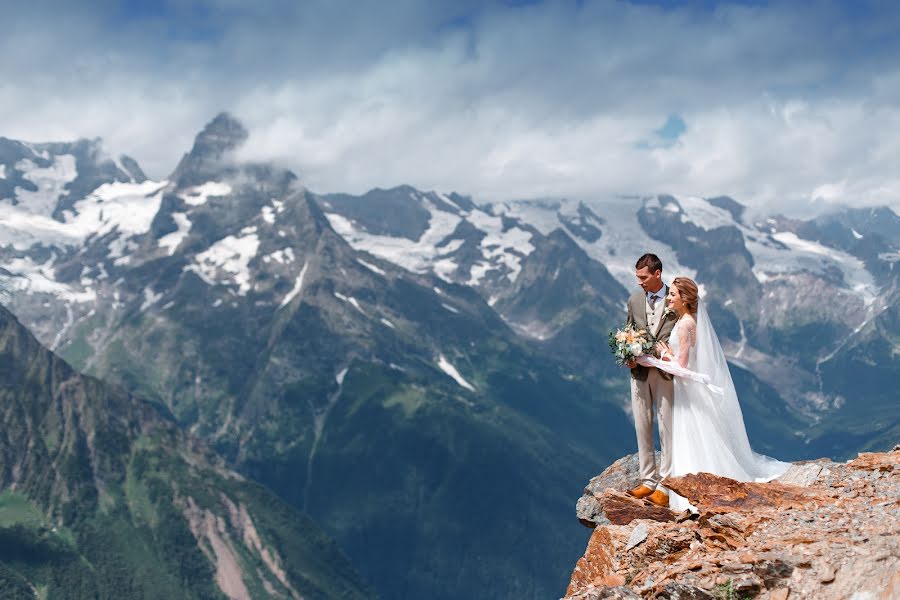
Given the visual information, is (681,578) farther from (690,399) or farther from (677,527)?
(690,399)

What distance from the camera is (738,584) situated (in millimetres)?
23188

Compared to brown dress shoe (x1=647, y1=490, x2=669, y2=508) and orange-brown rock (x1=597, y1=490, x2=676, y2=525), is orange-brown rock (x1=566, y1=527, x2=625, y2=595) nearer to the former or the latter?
orange-brown rock (x1=597, y1=490, x2=676, y2=525)

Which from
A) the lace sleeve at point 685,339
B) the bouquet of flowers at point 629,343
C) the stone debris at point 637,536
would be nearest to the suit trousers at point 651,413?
the lace sleeve at point 685,339

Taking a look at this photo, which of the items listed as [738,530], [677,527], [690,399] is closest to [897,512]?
[738,530]

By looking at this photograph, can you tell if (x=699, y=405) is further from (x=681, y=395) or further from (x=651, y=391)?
(x=651, y=391)

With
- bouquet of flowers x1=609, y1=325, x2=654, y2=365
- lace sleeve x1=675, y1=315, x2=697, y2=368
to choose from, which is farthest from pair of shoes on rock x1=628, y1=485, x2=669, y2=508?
bouquet of flowers x1=609, y1=325, x2=654, y2=365

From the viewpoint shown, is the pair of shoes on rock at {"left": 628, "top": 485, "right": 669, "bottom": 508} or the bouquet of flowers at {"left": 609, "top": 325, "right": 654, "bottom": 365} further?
the pair of shoes on rock at {"left": 628, "top": 485, "right": 669, "bottom": 508}

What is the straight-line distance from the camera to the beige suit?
32656mm

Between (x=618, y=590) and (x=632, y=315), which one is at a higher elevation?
(x=632, y=315)

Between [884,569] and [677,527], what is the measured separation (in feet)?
26.1

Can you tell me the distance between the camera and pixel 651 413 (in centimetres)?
3334

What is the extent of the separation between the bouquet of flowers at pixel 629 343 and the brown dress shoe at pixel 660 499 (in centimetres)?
467

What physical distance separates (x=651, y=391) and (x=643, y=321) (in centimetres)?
268

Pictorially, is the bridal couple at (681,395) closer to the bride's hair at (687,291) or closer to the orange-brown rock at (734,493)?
the bride's hair at (687,291)
